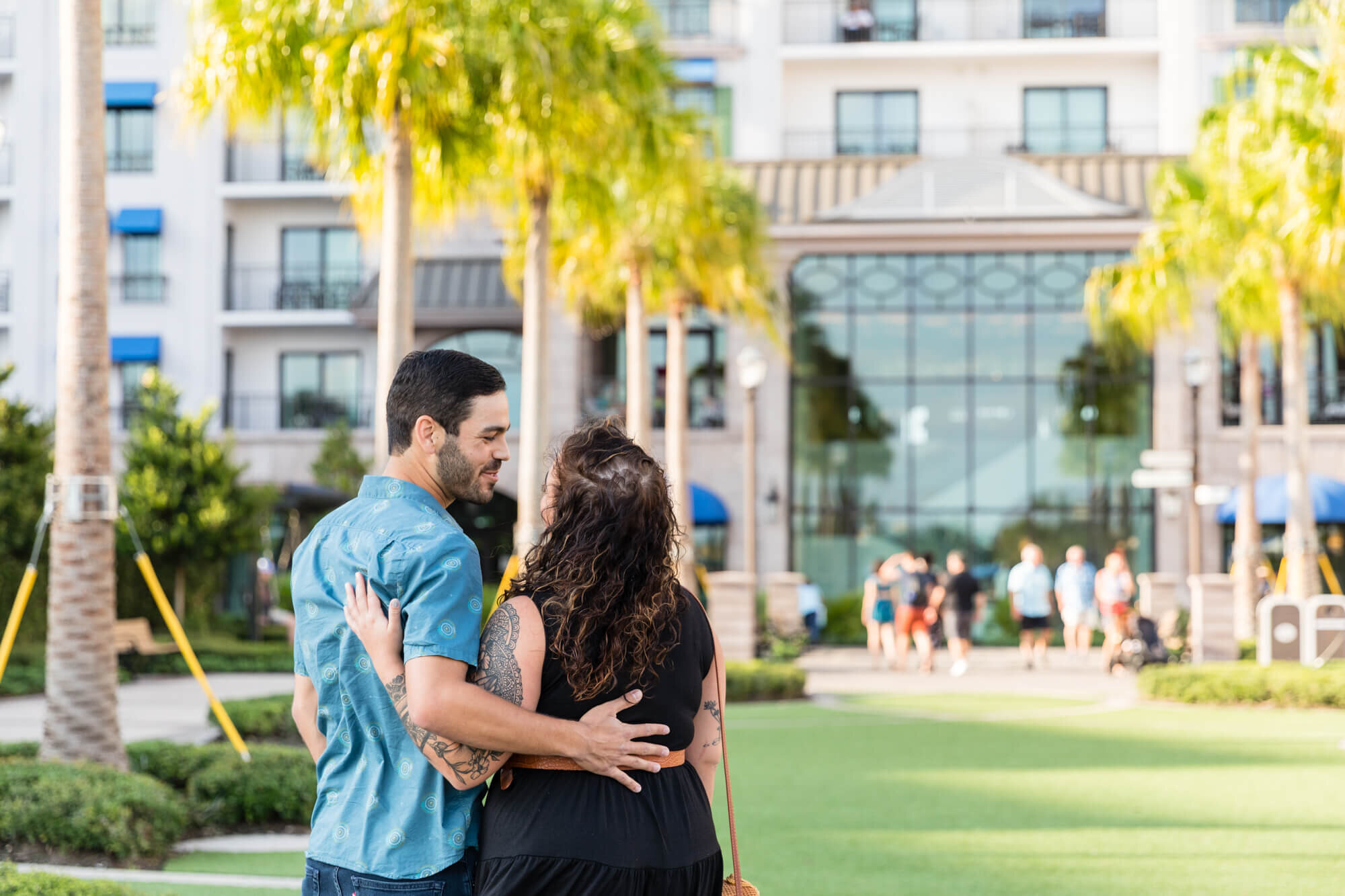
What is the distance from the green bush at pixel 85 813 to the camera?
23.7ft

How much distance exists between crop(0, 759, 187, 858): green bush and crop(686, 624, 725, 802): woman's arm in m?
5.18

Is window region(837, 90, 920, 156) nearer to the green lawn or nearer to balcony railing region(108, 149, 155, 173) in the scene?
balcony railing region(108, 149, 155, 173)

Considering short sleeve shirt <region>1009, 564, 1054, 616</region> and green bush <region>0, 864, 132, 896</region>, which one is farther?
short sleeve shirt <region>1009, 564, 1054, 616</region>

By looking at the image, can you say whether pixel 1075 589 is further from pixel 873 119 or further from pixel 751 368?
pixel 873 119

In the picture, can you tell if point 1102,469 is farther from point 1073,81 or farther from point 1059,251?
point 1073,81

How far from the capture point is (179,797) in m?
8.44

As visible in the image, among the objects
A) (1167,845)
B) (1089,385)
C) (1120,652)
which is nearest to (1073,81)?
(1089,385)

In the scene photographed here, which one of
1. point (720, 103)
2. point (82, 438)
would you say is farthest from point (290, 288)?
point (82, 438)

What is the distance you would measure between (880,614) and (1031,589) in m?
2.55

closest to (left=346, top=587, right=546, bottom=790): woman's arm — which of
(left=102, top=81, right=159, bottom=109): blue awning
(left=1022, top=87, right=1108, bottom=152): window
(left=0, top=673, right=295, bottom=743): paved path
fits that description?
(left=0, top=673, right=295, bottom=743): paved path

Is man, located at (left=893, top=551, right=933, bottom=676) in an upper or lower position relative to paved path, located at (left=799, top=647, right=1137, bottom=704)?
upper

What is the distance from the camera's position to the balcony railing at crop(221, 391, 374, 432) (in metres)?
35.9

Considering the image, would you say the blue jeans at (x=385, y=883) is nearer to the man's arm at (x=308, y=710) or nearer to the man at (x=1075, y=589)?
the man's arm at (x=308, y=710)

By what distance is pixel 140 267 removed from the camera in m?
36.3
